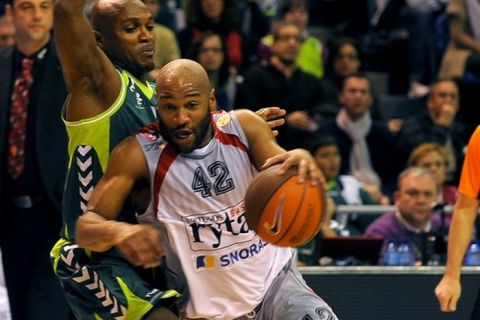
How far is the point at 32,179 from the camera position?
677 cm

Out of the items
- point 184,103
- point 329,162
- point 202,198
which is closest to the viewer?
point 184,103

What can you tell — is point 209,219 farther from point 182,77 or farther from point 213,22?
point 213,22

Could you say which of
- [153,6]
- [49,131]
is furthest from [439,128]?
[49,131]

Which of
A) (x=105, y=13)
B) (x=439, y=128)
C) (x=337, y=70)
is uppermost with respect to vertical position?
(x=105, y=13)

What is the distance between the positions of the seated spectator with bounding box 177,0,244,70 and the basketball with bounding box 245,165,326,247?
21.1 ft

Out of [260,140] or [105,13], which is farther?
[105,13]

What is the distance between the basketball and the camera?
190 inches

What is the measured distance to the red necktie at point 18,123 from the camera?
6.81 m

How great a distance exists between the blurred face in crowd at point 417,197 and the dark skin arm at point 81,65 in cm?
337

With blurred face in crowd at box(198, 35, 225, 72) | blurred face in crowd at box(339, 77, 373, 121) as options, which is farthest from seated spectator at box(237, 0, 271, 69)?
blurred face in crowd at box(339, 77, 373, 121)

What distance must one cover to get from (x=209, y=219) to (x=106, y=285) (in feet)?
1.71

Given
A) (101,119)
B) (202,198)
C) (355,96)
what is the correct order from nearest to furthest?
(202,198) → (101,119) → (355,96)

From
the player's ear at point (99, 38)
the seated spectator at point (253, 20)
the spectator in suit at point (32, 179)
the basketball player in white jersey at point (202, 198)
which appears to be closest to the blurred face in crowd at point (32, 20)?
the spectator in suit at point (32, 179)

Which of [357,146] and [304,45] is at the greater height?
[304,45]
